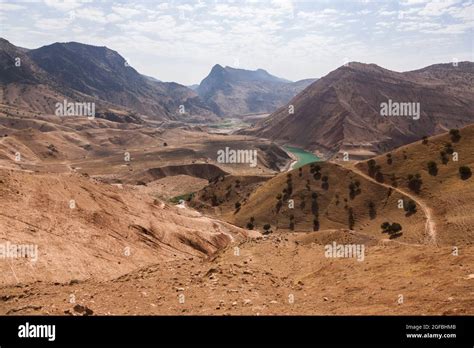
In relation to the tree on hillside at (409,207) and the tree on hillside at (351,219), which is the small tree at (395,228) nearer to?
the tree on hillside at (409,207)

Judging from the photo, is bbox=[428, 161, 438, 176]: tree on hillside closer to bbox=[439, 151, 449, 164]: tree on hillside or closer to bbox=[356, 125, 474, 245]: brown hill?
bbox=[356, 125, 474, 245]: brown hill

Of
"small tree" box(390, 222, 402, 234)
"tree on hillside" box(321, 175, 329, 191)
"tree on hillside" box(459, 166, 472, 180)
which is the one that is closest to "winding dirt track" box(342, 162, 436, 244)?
"small tree" box(390, 222, 402, 234)

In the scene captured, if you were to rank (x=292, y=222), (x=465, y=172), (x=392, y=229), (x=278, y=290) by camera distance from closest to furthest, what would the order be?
(x=278, y=290), (x=392, y=229), (x=465, y=172), (x=292, y=222)

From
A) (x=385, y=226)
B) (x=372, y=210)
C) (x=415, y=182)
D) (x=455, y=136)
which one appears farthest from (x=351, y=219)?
(x=455, y=136)

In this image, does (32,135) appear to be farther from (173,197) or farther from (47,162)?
(173,197)

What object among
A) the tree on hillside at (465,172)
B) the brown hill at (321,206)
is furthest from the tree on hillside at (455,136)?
the brown hill at (321,206)

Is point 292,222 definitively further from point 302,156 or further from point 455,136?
point 302,156
